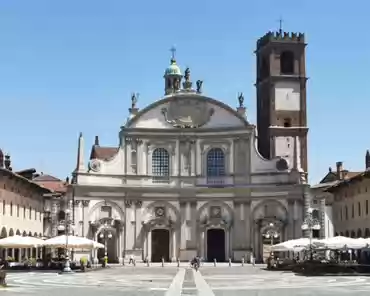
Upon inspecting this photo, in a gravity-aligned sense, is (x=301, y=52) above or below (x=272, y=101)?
above

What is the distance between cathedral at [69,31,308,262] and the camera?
247 ft

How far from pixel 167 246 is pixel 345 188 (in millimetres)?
19364

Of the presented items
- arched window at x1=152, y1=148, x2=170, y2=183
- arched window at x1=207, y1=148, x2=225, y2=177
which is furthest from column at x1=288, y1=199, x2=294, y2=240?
arched window at x1=152, y1=148, x2=170, y2=183

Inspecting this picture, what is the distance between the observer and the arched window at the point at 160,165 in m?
77.8

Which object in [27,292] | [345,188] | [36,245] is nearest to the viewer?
[27,292]

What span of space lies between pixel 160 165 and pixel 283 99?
15.0m

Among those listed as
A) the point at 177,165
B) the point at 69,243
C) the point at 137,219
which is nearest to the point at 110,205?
the point at 137,219

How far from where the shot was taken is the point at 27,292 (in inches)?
1096

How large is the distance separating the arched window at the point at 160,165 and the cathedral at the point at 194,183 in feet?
0.34

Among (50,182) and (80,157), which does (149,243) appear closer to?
(80,157)

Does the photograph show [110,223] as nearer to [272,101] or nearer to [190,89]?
[190,89]

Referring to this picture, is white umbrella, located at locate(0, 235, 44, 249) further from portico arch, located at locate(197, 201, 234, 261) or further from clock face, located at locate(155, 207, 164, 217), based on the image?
portico arch, located at locate(197, 201, 234, 261)

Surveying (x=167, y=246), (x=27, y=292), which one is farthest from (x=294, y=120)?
(x=27, y=292)

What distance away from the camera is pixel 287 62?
8244cm
